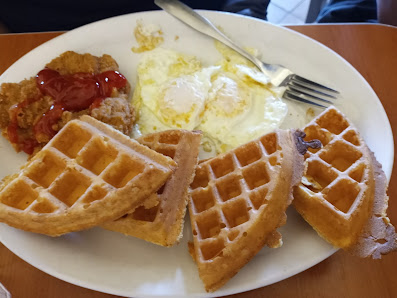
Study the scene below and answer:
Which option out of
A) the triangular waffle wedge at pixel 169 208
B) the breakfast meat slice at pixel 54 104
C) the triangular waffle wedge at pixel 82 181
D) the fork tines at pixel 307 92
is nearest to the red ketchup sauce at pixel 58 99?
the breakfast meat slice at pixel 54 104

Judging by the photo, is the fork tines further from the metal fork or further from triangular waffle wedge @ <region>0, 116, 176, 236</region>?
triangular waffle wedge @ <region>0, 116, 176, 236</region>

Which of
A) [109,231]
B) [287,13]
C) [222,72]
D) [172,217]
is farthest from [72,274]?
[287,13]

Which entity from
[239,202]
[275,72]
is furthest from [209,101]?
[239,202]

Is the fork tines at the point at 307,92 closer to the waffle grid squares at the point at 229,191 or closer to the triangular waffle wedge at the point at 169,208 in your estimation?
the waffle grid squares at the point at 229,191

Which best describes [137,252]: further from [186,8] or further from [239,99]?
[186,8]

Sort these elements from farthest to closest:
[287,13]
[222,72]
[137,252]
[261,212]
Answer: [287,13] < [222,72] < [137,252] < [261,212]

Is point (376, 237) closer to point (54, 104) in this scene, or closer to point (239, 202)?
point (239, 202)
